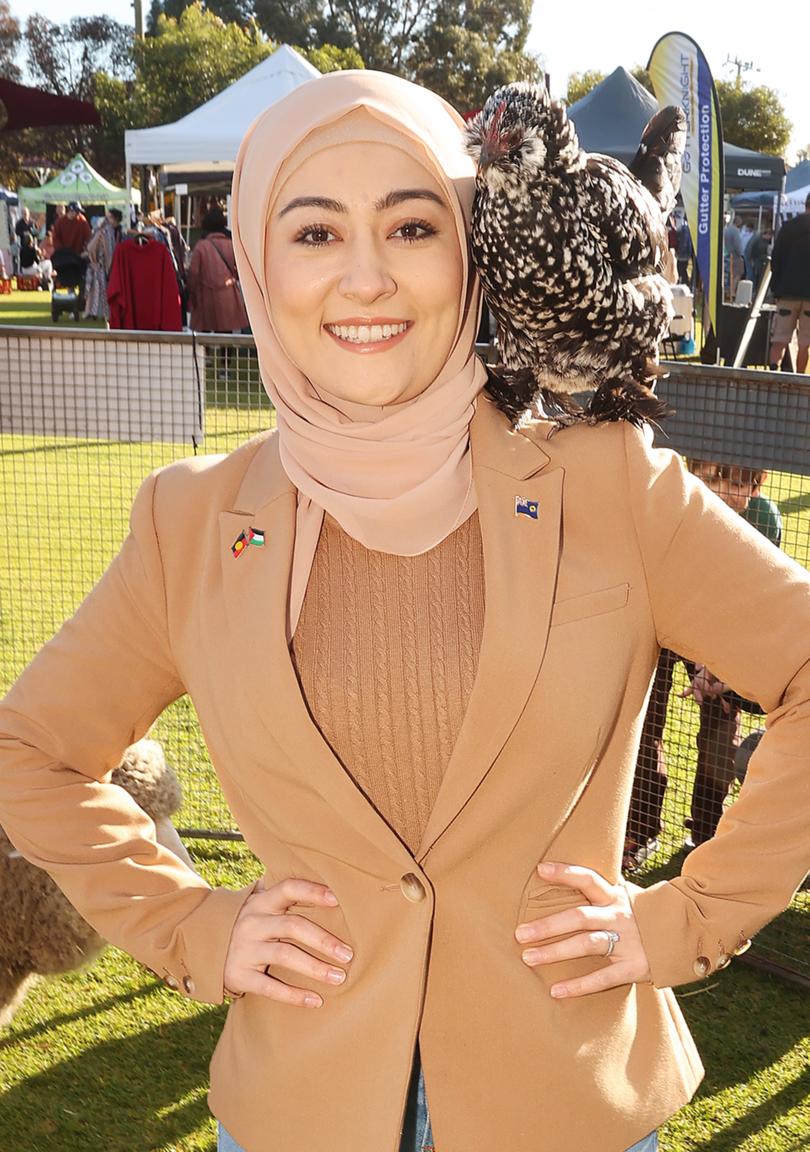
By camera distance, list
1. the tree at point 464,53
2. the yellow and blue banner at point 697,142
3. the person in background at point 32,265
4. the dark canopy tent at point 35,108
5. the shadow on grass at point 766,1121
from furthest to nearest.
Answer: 1. the tree at point 464,53
2. the person in background at point 32,265
3. the dark canopy tent at point 35,108
4. the yellow and blue banner at point 697,142
5. the shadow on grass at point 766,1121

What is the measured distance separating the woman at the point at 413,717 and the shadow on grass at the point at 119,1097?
1.73 metres

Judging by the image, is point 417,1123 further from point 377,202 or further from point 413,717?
point 377,202

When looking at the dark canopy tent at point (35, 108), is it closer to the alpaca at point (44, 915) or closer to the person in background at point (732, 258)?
the alpaca at point (44, 915)

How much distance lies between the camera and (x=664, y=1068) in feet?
5.14

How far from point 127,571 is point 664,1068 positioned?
1.05 metres

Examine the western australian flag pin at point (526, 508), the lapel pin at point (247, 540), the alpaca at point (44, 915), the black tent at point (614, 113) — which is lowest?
the alpaca at point (44, 915)

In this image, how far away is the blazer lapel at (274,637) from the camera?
4.90 ft

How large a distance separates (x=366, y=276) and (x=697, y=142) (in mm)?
5763

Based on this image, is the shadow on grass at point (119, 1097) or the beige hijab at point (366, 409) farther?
the shadow on grass at point (119, 1097)

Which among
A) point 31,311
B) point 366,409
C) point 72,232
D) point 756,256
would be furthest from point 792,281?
point 31,311

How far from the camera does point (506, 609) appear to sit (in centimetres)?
150

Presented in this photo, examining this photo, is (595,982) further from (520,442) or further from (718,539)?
(520,442)

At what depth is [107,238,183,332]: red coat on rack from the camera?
12.6m

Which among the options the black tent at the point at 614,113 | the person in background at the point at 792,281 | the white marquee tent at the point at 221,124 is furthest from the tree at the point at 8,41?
the person in background at the point at 792,281
